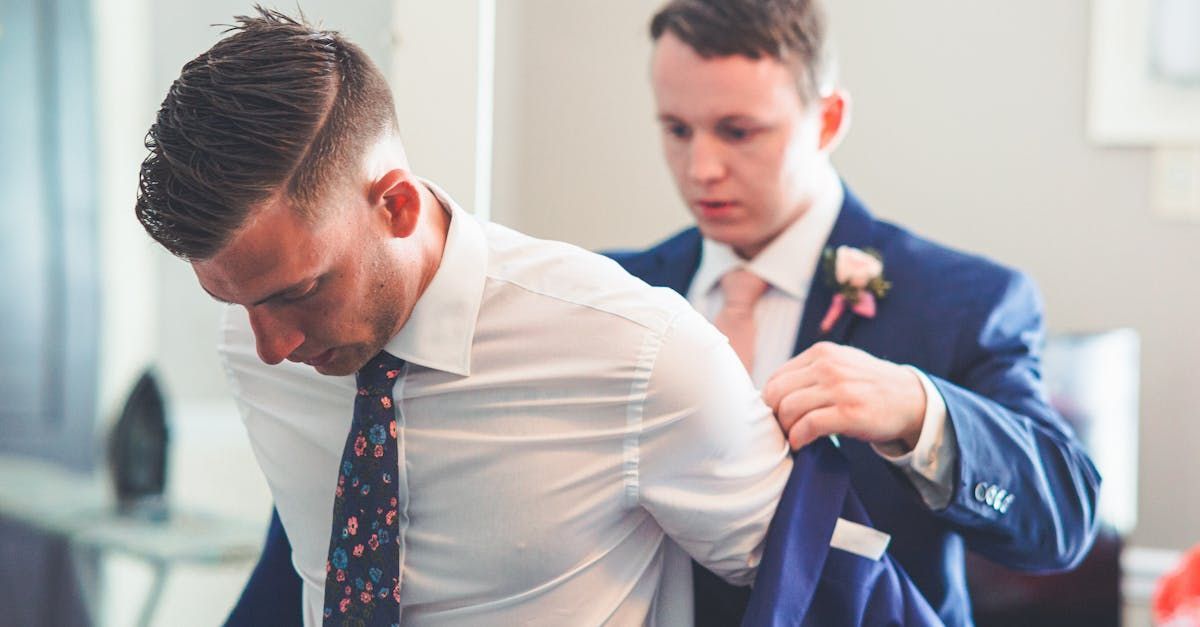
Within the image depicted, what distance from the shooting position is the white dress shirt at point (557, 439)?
117 cm

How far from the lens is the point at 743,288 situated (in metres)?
1.83

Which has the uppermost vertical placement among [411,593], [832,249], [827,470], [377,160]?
[377,160]

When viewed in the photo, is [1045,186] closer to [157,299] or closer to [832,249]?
[832,249]

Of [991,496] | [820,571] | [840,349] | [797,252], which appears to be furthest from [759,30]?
[820,571]

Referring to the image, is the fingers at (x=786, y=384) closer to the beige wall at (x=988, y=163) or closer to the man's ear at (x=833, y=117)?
the man's ear at (x=833, y=117)

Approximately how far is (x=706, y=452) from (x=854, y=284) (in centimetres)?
58

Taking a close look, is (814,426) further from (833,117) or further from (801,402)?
(833,117)

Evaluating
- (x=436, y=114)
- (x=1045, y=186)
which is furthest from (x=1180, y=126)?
(x=436, y=114)

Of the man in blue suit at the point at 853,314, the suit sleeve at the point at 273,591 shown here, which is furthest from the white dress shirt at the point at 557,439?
the suit sleeve at the point at 273,591

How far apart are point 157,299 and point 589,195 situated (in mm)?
1603

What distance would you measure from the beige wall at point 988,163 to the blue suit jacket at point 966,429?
147cm

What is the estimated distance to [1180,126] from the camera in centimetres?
306

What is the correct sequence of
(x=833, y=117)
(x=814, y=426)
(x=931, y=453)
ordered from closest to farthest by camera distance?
(x=814, y=426) → (x=931, y=453) → (x=833, y=117)

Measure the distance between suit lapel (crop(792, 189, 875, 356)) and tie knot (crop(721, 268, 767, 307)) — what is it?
10 cm
